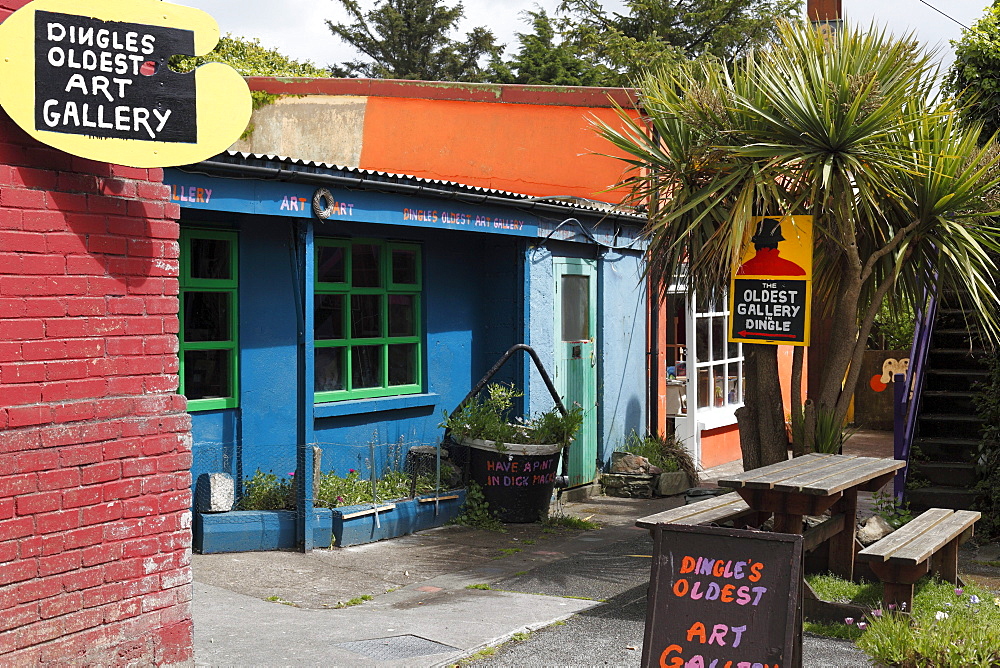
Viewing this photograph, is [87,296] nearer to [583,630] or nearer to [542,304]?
[583,630]

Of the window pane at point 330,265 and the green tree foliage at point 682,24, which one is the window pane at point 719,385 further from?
the green tree foliage at point 682,24

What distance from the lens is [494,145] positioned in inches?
534

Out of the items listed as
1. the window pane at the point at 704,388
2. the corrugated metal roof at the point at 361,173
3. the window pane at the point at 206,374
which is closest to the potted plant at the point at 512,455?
the corrugated metal roof at the point at 361,173

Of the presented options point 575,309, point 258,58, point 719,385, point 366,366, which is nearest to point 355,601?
point 366,366

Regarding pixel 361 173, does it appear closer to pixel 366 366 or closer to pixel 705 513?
pixel 366 366

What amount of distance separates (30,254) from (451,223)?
18.3 ft

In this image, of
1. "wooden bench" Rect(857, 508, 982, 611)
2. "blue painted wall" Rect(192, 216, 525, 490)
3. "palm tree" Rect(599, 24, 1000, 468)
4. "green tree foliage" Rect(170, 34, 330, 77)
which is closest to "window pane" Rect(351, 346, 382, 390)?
"blue painted wall" Rect(192, 216, 525, 490)

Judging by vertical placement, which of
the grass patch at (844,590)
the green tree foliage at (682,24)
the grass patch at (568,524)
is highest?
the green tree foliage at (682,24)

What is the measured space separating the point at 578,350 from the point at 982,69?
198 inches

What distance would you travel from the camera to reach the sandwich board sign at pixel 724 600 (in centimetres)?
424

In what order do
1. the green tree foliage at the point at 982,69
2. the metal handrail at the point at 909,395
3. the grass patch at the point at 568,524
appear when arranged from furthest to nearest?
the green tree foliage at the point at 982,69 → the grass patch at the point at 568,524 → the metal handrail at the point at 909,395

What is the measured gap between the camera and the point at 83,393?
159 inches

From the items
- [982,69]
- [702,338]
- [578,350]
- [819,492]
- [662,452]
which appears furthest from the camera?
[702,338]

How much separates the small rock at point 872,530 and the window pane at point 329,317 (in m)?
4.53
